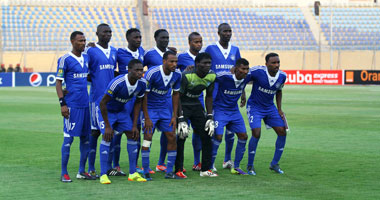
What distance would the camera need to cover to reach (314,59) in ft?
160

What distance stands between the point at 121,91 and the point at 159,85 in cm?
71

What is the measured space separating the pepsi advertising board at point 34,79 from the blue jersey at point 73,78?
113 ft

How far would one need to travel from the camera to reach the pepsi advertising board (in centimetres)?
4219

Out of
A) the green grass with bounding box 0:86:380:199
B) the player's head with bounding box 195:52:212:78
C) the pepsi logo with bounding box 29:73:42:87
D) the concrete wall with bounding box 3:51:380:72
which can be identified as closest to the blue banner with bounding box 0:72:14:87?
the pepsi logo with bounding box 29:73:42:87

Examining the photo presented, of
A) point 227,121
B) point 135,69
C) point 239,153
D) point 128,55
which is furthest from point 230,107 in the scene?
point 135,69

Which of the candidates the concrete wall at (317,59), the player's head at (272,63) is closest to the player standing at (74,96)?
the player's head at (272,63)

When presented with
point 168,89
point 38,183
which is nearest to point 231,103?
point 168,89

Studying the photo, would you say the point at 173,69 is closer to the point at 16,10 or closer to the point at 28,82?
the point at 28,82

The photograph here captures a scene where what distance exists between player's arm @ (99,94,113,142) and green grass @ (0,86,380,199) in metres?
0.66

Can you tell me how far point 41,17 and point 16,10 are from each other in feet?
7.46

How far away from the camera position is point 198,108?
31.1 feet

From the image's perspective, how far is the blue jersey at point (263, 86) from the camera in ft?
32.3

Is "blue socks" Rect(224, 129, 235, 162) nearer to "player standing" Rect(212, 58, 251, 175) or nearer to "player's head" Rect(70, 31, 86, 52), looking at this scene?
"player standing" Rect(212, 58, 251, 175)

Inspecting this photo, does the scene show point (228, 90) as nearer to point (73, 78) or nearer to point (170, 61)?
point (170, 61)
